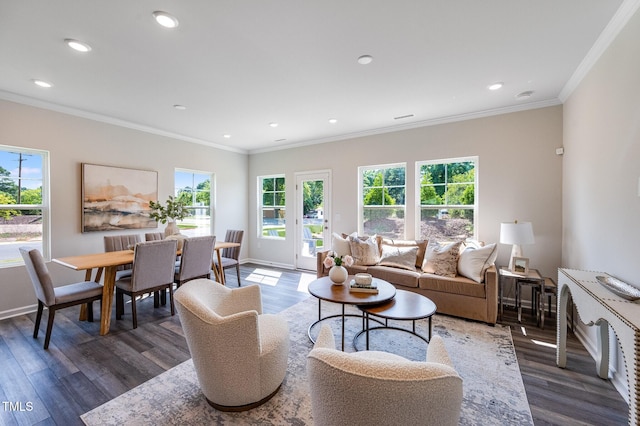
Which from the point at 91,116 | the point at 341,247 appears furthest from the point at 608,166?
the point at 91,116

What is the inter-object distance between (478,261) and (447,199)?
126 cm

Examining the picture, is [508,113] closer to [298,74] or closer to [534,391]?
[298,74]

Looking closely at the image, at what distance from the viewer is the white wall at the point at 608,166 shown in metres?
1.91

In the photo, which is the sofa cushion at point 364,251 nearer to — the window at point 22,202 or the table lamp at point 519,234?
the table lamp at point 519,234

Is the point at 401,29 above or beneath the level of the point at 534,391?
above

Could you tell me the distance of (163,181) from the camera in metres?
4.84

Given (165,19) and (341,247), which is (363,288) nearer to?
(341,247)

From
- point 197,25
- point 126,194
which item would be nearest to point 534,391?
point 197,25

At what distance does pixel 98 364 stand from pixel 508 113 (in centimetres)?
534

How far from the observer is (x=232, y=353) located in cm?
167

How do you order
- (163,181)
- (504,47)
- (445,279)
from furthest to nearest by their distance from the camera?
(163,181) < (445,279) < (504,47)

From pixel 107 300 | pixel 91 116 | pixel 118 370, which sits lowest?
pixel 118 370

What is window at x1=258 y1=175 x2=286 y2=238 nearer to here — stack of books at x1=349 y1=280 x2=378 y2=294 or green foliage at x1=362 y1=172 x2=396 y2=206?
green foliage at x1=362 y1=172 x2=396 y2=206

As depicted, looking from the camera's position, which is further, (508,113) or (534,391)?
(508,113)
